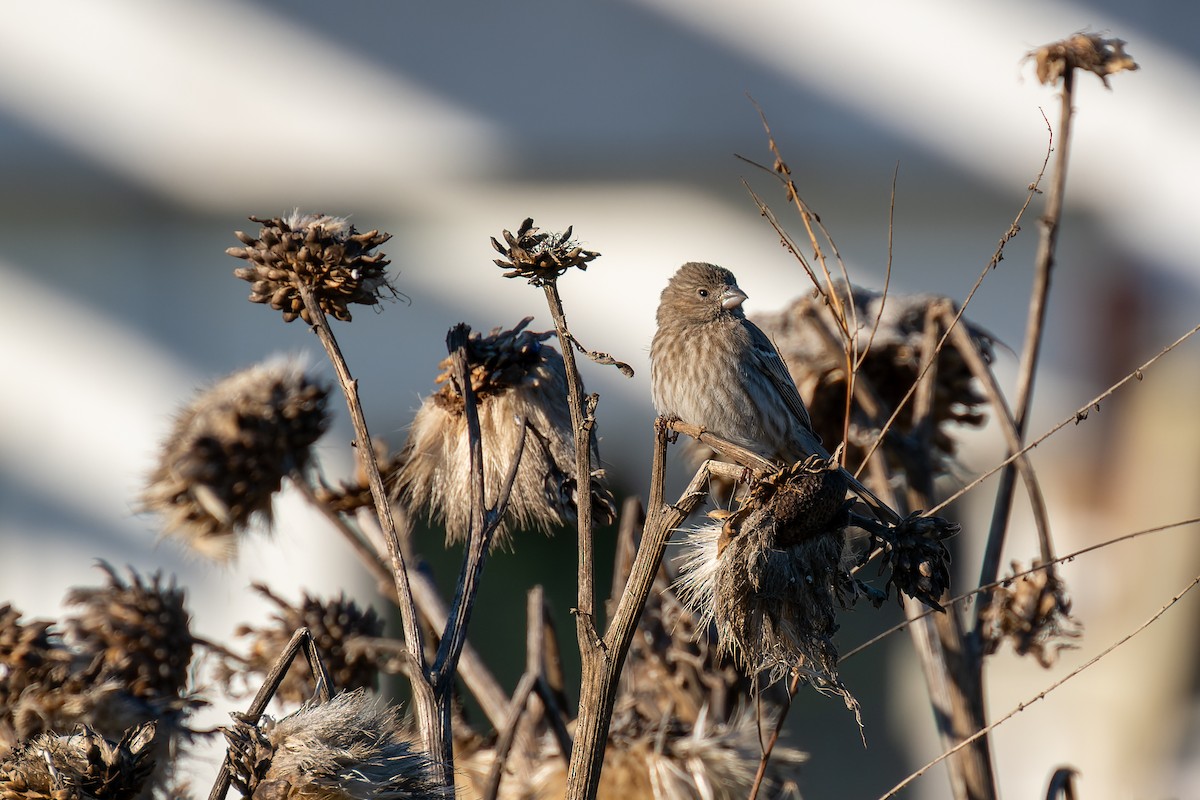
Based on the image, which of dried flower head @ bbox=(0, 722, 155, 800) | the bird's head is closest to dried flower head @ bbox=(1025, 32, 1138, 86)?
the bird's head

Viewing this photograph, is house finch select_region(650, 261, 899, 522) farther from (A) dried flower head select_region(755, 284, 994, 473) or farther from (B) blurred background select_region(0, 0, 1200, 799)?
(B) blurred background select_region(0, 0, 1200, 799)

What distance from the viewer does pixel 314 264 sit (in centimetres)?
86

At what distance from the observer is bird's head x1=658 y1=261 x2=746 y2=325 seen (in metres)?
1.95

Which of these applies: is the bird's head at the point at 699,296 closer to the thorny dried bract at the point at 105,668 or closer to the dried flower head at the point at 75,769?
the thorny dried bract at the point at 105,668

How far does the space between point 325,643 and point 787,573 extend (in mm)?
647

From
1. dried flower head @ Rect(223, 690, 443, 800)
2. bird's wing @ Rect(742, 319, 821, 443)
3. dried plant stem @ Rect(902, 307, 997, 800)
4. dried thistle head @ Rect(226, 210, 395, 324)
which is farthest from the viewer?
bird's wing @ Rect(742, 319, 821, 443)

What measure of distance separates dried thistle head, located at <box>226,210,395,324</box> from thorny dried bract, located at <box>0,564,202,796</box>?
324 millimetres

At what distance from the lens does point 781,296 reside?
3.76m

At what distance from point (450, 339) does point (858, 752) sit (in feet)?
10.3

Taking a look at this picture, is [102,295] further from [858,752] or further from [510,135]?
[858,752]

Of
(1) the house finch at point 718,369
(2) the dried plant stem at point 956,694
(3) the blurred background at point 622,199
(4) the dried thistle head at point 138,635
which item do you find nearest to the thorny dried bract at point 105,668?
(4) the dried thistle head at point 138,635

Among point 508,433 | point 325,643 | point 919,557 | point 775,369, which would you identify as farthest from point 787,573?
point 775,369

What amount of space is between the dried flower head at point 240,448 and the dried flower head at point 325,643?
4.2 inches

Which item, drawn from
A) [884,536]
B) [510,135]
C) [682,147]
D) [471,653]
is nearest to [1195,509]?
[682,147]
